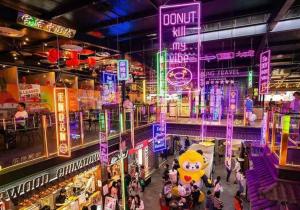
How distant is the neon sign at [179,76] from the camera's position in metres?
8.75

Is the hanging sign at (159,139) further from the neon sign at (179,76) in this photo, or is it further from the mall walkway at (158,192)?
the neon sign at (179,76)

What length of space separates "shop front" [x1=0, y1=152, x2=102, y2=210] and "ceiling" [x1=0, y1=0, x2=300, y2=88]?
4.76m

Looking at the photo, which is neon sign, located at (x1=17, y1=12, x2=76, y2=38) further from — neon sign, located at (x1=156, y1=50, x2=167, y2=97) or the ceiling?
neon sign, located at (x1=156, y1=50, x2=167, y2=97)

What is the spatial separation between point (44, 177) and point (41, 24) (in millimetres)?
4762

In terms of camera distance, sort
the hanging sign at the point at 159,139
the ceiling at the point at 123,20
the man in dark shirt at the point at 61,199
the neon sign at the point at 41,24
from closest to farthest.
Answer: the neon sign at the point at 41,24
the ceiling at the point at 123,20
the man in dark shirt at the point at 61,199
the hanging sign at the point at 159,139

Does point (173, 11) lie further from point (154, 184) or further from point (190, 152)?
point (154, 184)

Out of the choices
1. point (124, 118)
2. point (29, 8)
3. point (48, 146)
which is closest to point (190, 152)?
point (124, 118)

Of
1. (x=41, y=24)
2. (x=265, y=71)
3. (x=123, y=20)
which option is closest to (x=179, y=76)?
(x=123, y=20)

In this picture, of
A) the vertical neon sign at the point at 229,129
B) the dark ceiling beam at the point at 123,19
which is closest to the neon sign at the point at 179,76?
the dark ceiling beam at the point at 123,19

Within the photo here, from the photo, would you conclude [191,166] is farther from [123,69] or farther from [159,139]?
[123,69]

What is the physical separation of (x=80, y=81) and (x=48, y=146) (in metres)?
15.9

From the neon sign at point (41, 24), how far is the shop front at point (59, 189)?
4488mm

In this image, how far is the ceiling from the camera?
7.02 m

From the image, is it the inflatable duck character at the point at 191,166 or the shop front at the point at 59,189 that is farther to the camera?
the inflatable duck character at the point at 191,166
